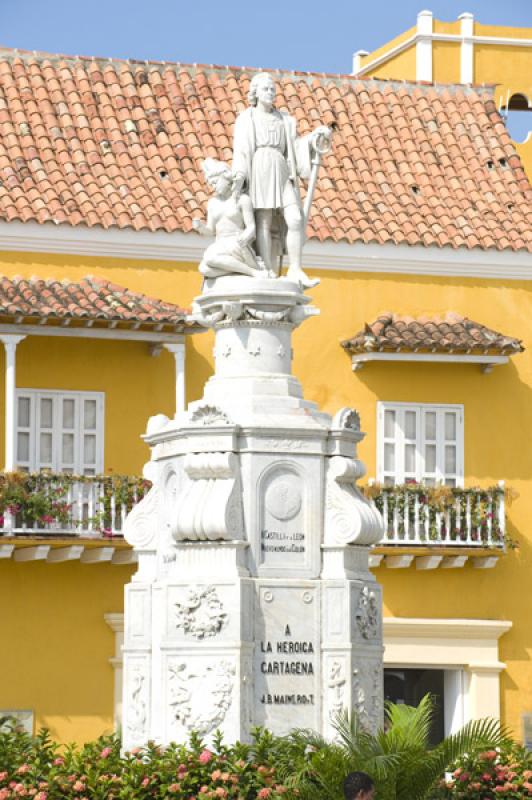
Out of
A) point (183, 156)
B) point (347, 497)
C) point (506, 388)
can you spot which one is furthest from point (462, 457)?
point (347, 497)

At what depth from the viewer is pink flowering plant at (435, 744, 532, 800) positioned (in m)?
19.5

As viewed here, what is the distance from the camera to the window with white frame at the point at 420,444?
33.6 meters

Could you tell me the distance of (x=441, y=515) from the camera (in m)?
32.8

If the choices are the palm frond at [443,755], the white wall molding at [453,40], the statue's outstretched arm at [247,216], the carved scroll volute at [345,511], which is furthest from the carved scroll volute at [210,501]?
the white wall molding at [453,40]

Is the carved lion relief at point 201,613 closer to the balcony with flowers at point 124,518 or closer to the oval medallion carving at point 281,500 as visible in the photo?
the oval medallion carving at point 281,500

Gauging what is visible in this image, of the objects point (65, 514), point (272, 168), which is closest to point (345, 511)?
point (272, 168)

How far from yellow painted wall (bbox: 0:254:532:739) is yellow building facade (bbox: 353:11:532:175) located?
4.91m

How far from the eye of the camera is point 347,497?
20.0 meters

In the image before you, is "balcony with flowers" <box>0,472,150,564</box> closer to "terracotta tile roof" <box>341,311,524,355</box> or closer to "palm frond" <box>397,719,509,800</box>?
"terracotta tile roof" <box>341,311,524,355</box>

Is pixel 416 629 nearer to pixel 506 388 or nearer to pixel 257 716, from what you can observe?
pixel 506 388

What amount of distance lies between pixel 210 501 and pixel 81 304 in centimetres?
1217

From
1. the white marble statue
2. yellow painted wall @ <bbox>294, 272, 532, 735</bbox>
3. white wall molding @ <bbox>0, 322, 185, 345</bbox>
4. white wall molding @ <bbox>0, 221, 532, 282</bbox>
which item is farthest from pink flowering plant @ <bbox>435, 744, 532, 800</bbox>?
yellow painted wall @ <bbox>294, 272, 532, 735</bbox>

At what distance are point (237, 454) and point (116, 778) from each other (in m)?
2.75

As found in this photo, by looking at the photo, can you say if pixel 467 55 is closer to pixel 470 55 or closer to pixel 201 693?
pixel 470 55
